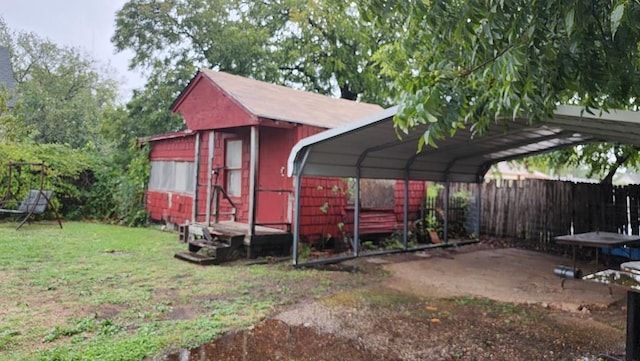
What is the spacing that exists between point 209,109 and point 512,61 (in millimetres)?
6951

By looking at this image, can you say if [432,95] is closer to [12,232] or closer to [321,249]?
[321,249]

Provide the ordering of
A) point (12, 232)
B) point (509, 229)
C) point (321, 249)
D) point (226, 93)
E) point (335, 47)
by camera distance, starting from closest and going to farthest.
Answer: point (226, 93) → point (321, 249) → point (12, 232) → point (509, 229) → point (335, 47)

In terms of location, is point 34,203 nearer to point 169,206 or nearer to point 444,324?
point 169,206

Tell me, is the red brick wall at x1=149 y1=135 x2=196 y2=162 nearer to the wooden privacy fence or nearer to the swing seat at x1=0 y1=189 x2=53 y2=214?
the swing seat at x1=0 y1=189 x2=53 y2=214

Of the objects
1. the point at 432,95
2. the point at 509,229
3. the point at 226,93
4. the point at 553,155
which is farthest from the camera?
the point at 553,155

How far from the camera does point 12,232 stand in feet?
31.9

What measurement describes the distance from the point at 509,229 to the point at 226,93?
7806 mm

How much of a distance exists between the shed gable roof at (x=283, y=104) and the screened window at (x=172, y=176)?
9.94 feet

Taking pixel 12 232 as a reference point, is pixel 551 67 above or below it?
above

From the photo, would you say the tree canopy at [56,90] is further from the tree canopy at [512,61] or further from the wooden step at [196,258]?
the tree canopy at [512,61]

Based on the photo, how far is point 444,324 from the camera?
4449mm

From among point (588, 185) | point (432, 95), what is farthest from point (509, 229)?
point (432, 95)

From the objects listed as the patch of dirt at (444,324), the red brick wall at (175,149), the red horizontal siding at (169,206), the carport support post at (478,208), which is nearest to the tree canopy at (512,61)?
the patch of dirt at (444,324)

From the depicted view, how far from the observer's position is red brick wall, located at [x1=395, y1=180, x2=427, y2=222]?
10.4 metres
